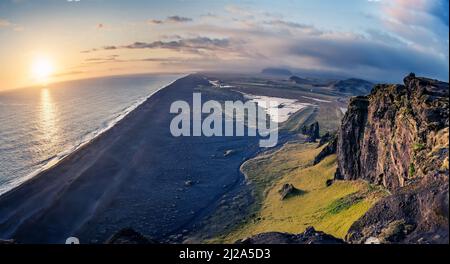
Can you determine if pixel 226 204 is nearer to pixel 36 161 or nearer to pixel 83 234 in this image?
pixel 83 234

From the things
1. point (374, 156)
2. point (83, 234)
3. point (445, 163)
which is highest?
point (445, 163)

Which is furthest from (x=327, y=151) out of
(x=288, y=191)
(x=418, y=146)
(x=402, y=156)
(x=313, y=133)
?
(x=418, y=146)

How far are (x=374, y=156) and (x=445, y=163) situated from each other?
2382 centimetres

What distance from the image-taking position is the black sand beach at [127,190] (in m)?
50.0

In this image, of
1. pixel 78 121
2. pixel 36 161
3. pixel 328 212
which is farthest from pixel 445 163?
pixel 78 121

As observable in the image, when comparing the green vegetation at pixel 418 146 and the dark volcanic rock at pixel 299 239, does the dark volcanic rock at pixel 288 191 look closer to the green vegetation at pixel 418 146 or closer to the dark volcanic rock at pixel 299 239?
the green vegetation at pixel 418 146

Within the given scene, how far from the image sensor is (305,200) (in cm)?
5322

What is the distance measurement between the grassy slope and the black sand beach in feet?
17.1

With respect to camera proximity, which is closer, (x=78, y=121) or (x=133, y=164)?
(x=133, y=164)

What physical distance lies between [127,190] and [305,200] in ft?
82.7

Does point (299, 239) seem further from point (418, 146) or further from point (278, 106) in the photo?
point (278, 106)

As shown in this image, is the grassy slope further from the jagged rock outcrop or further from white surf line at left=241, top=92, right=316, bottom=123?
white surf line at left=241, top=92, right=316, bottom=123

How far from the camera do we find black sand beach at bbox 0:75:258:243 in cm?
5000

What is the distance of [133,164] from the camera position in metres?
74.2
